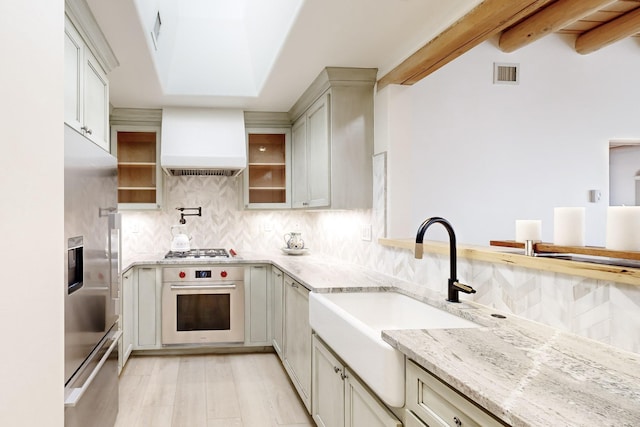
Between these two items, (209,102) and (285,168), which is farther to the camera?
(285,168)

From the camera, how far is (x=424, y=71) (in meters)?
2.98

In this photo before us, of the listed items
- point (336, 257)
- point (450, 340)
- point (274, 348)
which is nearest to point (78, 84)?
point (450, 340)

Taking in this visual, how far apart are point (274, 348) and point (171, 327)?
38.0 inches

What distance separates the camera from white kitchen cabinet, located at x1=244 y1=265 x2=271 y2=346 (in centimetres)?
459

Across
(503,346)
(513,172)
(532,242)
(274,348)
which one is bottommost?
(274,348)

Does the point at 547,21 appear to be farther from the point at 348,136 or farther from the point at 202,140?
the point at 202,140

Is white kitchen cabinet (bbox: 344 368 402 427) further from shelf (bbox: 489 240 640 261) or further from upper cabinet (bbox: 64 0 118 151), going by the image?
upper cabinet (bbox: 64 0 118 151)

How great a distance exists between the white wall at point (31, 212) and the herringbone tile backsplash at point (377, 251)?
157cm

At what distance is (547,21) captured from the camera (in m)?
A: 2.98

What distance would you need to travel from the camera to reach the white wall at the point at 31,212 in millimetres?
814

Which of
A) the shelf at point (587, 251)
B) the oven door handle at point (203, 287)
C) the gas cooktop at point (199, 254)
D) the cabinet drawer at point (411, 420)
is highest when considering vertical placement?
the shelf at point (587, 251)

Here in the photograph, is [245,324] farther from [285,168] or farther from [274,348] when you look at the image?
[285,168]

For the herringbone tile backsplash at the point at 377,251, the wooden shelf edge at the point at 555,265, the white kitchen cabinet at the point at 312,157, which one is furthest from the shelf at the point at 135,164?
the wooden shelf edge at the point at 555,265

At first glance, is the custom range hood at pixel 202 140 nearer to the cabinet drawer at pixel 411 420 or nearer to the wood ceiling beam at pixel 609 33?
the wood ceiling beam at pixel 609 33
